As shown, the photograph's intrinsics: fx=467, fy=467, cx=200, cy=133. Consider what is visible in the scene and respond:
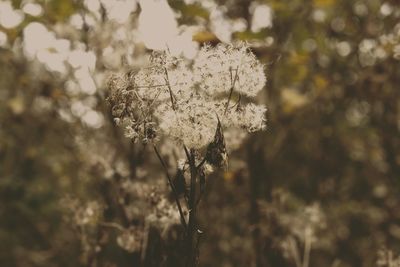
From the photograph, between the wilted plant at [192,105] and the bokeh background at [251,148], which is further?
the bokeh background at [251,148]

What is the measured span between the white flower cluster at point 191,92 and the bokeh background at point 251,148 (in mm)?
807

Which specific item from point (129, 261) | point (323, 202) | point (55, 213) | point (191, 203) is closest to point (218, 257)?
point (323, 202)

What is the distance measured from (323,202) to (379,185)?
1833 mm

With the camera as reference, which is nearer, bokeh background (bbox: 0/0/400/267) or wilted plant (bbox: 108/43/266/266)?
wilted plant (bbox: 108/43/266/266)

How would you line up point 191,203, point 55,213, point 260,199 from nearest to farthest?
point 191,203
point 260,199
point 55,213

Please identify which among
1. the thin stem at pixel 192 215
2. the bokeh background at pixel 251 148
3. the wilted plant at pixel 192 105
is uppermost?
the bokeh background at pixel 251 148

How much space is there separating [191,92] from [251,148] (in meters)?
2.07

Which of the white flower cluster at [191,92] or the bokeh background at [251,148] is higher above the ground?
the bokeh background at [251,148]

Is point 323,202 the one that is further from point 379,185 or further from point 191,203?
point 191,203

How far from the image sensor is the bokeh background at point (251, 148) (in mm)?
3291

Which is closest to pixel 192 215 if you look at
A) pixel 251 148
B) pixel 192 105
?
pixel 192 105

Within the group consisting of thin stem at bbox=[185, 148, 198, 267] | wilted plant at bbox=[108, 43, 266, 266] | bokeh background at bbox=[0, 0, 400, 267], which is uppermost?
bokeh background at bbox=[0, 0, 400, 267]

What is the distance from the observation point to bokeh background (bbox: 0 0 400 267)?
3291 mm

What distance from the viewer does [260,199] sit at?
11.4 ft
